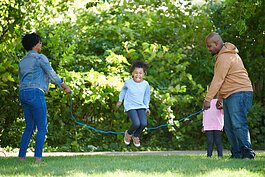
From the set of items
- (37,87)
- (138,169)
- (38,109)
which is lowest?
(138,169)

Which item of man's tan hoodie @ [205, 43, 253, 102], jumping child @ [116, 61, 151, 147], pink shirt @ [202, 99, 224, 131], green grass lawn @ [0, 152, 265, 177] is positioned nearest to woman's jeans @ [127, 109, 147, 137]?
jumping child @ [116, 61, 151, 147]

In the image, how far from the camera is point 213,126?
318 inches

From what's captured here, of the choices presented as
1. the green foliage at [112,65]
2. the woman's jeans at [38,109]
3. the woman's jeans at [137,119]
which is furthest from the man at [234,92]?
the green foliage at [112,65]

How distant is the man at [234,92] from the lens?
722 cm

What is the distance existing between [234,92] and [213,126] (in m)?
0.97

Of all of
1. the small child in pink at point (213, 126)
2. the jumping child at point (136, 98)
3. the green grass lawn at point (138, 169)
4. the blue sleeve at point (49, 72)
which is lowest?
the green grass lawn at point (138, 169)

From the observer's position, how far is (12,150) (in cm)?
1063

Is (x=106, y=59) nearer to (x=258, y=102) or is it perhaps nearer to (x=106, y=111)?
(x=106, y=111)

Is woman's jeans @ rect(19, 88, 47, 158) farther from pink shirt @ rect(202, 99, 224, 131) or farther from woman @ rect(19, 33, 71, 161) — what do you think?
pink shirt @ rect(202, 99, 224, 131)

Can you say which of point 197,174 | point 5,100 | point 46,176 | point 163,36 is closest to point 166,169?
point 197,174

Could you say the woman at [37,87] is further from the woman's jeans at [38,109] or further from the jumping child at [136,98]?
the jumping child at [136,98]

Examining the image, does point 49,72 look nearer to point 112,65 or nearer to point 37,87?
point 37,87

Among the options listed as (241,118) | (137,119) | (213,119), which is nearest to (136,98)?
(137,119)

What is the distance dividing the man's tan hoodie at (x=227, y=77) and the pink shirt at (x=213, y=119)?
79 cm
